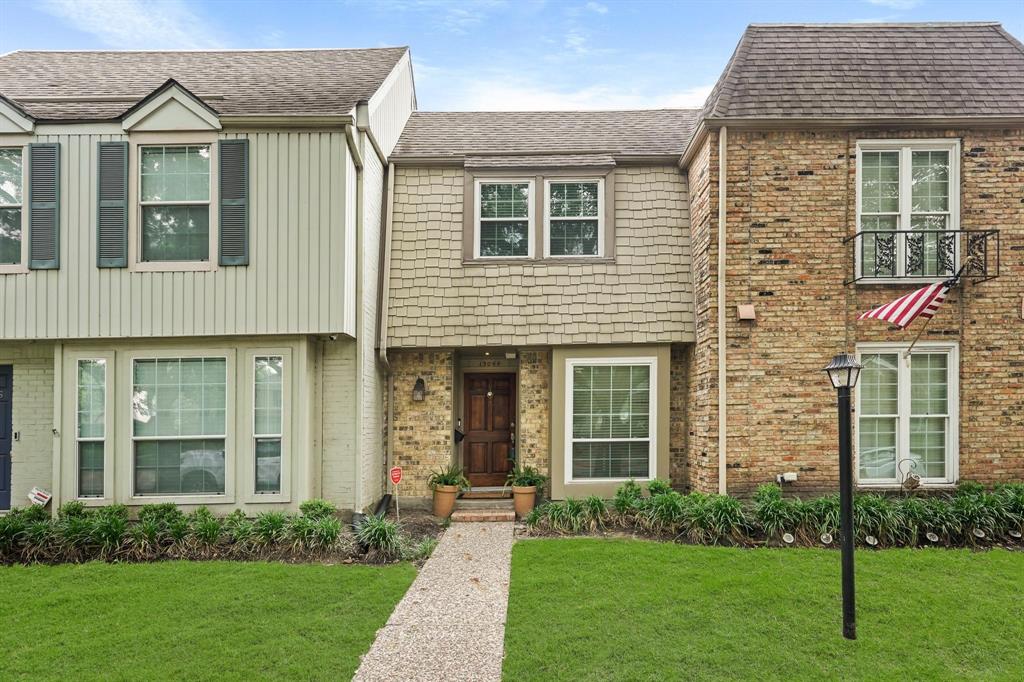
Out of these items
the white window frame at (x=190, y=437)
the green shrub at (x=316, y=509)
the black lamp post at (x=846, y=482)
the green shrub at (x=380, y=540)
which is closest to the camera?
the black lamp post at (x=846, y=482)

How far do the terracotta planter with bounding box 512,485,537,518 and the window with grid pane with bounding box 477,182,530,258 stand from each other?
354cm

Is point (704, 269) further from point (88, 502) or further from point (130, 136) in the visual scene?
point (88, 502)

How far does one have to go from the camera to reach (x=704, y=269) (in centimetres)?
890

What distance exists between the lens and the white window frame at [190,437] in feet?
25.8

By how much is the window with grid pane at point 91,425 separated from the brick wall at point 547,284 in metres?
3.81

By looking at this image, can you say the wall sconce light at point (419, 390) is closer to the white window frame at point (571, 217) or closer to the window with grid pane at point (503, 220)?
the window with grid pane at point (503, 220)

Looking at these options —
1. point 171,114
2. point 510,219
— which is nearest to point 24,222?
→ point 171,114

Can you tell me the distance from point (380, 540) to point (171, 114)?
585 centimetres

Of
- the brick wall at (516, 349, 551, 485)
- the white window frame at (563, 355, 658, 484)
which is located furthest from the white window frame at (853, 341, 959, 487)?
the brick wall at (516, 349, 551, 485)

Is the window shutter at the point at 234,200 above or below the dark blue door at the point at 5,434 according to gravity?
above

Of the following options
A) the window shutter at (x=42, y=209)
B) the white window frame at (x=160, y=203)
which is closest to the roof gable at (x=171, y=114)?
the white window frame at (x=160, y=203)

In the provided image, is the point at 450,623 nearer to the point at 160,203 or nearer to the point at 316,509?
the point at 316,509

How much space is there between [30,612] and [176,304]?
3681 millimetres

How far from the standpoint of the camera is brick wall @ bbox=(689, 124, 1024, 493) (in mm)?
8352
